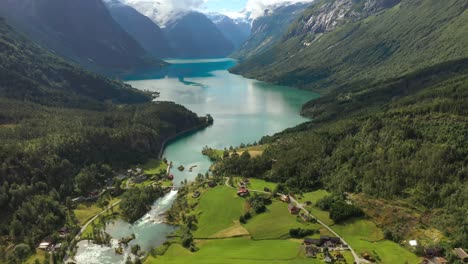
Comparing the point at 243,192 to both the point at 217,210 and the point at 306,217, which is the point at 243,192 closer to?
the point at 217,210

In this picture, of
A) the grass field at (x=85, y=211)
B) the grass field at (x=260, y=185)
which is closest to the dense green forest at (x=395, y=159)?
the grass field at (x=260, y=185)

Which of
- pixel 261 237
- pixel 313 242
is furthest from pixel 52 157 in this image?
pixel 313 242

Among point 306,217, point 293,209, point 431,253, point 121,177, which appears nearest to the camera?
point 431,253

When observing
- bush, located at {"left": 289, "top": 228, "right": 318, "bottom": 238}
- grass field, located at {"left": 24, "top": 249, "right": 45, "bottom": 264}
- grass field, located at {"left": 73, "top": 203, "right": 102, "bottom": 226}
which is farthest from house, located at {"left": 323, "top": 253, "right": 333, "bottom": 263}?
grass field, located at {"left": 73, "top": 203, "right": 102, "bottom": 226}

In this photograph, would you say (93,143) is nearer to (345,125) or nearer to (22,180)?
(22,180)

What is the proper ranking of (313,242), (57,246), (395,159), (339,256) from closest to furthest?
(339,256)
(313,242)
(57,246)
(395,159)

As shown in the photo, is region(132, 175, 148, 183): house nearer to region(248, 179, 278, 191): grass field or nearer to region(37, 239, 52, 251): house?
region(248, 179, 278, 191): grass field
